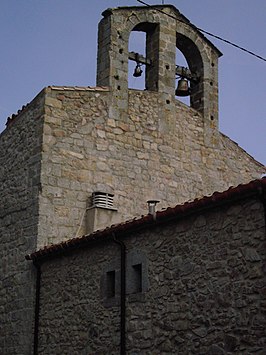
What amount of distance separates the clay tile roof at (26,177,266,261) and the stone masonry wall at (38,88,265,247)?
107 centimetres

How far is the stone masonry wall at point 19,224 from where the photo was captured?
1161 cm

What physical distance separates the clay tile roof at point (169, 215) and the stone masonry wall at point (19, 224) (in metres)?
0.67

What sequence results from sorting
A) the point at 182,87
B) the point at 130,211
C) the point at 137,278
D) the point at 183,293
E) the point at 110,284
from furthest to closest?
1. the point at 182,87
2. the point at 130,211
3. the point at 110,284
4. the point at 137,278
5. the point at 183,293

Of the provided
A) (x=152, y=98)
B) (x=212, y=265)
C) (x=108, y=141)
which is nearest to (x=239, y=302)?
(x=212, y=265)

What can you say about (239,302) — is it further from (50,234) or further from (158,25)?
(158,25)

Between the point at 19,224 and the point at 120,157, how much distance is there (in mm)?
2456

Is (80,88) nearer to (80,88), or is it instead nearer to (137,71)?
(80,88)

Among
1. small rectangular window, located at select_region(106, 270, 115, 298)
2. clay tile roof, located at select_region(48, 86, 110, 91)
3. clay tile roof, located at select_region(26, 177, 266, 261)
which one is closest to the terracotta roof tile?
clay tile roof, located at select_region(48, 86, 110, 91)

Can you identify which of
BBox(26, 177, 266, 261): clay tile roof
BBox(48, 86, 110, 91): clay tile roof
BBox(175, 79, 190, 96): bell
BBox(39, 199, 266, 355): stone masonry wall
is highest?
BBox(175, 79, 190, 96): bell

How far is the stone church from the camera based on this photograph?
7.84 meters

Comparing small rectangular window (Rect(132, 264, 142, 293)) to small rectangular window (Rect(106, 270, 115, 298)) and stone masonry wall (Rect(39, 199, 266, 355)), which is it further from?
small rectangular window (Rect(106, 270, 115, 298))

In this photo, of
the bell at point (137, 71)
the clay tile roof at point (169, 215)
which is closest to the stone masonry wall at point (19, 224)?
the clay tile roof at point (169, 215)

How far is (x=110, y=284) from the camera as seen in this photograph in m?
9.74

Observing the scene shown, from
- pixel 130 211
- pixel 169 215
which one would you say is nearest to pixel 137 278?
pixel 169 215
